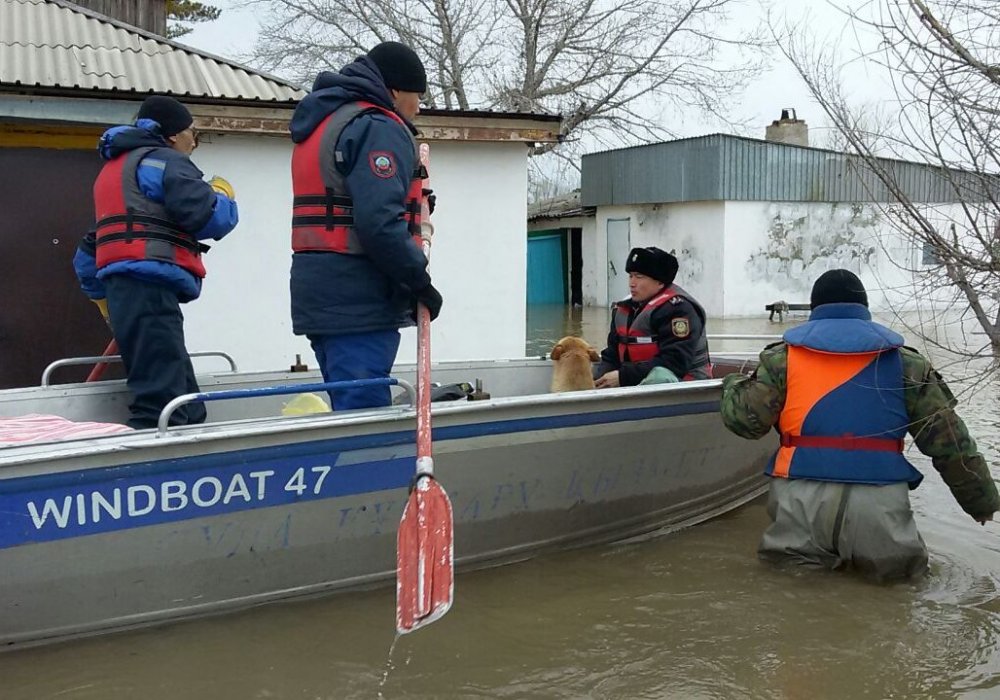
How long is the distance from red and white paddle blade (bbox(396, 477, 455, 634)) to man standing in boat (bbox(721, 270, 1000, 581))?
1.54 m

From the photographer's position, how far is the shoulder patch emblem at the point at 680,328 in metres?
5.25

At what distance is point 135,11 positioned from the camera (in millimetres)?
12211

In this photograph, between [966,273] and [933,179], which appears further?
[933,179]

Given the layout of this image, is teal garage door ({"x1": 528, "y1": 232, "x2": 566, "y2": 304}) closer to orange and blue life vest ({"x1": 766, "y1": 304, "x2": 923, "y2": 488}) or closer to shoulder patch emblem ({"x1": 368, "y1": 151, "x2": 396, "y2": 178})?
orange and blue life vest ({"x1": 766, "y1": 304, "x2": 923, "y2": 488})

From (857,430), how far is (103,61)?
6.83 metres

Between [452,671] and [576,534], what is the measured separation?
131 centimetres

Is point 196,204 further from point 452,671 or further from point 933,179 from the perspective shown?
point 933,179

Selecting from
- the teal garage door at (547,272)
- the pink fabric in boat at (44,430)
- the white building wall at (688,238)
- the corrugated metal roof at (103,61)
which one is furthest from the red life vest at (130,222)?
the teal garage door at (547,272)

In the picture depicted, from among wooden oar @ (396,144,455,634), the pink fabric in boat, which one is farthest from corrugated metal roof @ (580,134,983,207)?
the pink fabric in boat

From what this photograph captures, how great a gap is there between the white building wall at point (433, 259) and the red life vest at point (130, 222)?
3661 mm

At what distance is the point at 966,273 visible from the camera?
3.82m

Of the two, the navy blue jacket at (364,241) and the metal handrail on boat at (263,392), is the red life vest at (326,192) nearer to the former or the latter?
the navy blue jacket at (364,241)

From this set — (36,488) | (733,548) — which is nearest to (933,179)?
(733,548)

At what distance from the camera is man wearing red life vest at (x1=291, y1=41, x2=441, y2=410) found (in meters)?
3.86
